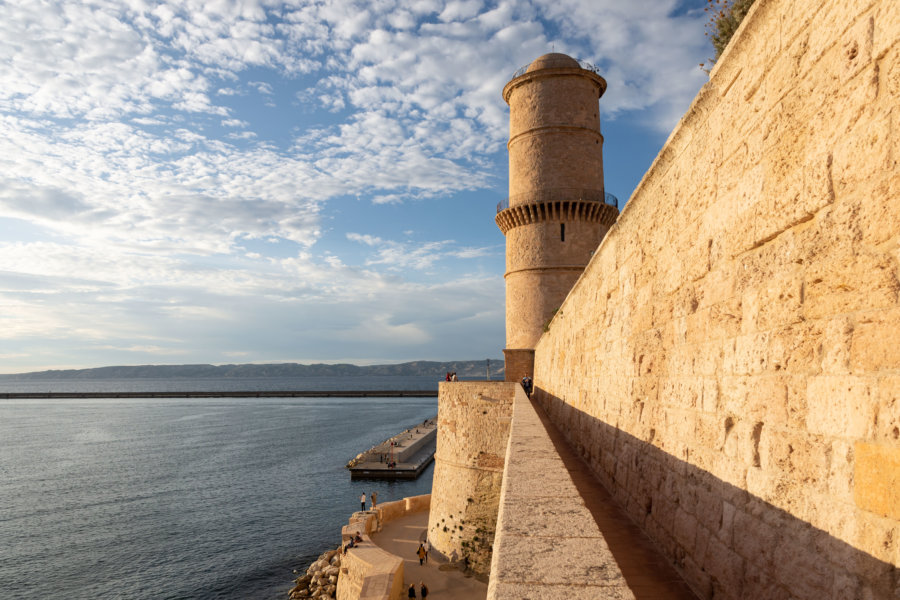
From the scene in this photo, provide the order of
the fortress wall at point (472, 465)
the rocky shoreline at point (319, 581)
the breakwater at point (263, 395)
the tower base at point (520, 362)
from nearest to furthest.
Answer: the fortress wall at point (472, 465) < the rocky shoreline at point (319, 581) < the tower base at point (520, 362) < the breakwater at point (263, 395)

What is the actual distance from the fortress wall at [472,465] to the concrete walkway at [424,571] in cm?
56

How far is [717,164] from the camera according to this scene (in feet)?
10.3

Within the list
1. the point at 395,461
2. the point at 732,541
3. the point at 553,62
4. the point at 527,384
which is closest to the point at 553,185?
the point at 553,62

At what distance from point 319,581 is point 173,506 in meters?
17.5

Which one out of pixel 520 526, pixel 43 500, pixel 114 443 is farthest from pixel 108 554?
pixel 114 443

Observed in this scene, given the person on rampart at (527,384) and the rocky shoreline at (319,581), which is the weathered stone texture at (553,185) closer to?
the person on rampart at (527,384)

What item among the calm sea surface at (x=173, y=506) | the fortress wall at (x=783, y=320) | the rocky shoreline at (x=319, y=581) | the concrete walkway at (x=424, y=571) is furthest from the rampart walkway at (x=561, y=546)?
the calm sea surface at (x=173, y=506)

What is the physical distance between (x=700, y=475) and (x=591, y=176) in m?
20.4

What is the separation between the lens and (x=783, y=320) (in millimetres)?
2318

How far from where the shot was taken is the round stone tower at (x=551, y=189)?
21.5 m

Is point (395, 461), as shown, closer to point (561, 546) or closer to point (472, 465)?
point (472, 465)

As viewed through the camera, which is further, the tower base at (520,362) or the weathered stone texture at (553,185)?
the tower base at (520,362)

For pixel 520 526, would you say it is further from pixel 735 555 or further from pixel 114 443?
pixel 114 443

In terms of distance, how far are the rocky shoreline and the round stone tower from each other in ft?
34.8
